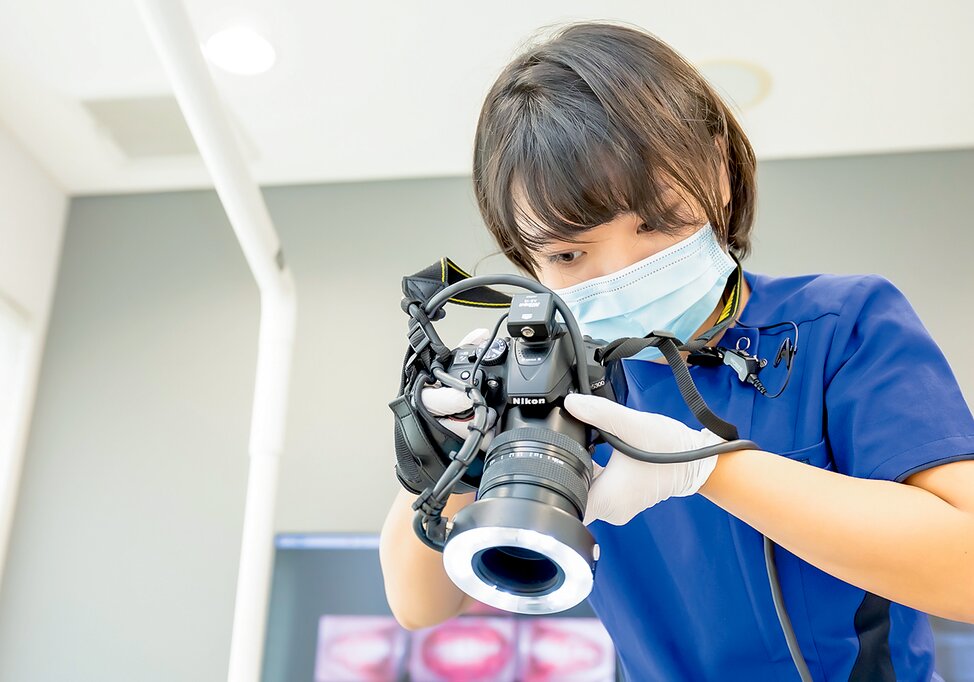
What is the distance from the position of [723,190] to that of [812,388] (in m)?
0.23

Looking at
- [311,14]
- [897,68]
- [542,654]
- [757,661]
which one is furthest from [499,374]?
[897,68]

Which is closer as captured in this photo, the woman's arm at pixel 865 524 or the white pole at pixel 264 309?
the woman's arm at pixel 865 524

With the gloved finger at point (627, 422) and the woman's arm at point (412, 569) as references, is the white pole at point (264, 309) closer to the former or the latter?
the woman's arm at point (412, 569)

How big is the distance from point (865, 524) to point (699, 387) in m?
0.28

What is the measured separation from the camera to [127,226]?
2541 mm

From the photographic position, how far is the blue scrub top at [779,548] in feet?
2.27

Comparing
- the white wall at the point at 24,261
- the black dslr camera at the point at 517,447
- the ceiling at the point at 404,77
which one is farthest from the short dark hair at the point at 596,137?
the white wall at the point at 24,261

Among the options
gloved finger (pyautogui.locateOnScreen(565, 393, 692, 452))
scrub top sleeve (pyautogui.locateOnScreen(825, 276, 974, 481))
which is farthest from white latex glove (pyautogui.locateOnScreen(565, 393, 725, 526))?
scrub top sleeve (pyautogui.locateOnScreen(825, 276, 974, 481))

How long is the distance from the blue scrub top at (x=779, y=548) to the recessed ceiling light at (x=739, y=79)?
49.9 inches

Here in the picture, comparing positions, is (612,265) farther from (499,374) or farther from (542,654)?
(542,654)

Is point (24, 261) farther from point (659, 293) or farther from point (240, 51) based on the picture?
point (659, 293)

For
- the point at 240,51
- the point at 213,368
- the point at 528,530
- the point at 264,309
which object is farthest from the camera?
the point at 213,368

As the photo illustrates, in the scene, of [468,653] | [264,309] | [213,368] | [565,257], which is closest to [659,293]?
[565,257]

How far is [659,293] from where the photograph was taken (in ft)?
2.74
